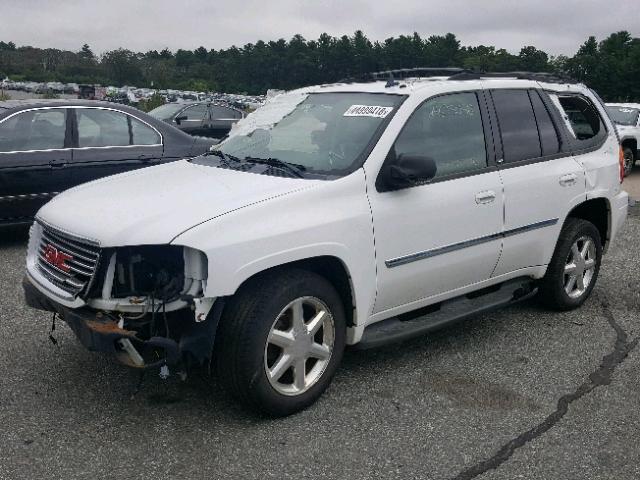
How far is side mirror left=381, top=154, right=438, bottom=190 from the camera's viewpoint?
3789 mm

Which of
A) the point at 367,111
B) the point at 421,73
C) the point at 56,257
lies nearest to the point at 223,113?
the point at 421,73

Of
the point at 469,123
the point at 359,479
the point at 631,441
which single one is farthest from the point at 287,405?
the point at 469,123

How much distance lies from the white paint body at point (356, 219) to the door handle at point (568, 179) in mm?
26

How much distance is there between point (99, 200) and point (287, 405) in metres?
1.50

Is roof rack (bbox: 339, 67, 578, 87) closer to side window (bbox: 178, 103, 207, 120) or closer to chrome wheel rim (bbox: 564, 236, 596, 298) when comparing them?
chrome wheel rim (bbox: 564, 236, 596, 298)

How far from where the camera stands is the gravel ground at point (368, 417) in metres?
3.20

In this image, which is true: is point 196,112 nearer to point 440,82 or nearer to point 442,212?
point 440,82

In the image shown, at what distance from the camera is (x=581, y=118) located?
5.54 m

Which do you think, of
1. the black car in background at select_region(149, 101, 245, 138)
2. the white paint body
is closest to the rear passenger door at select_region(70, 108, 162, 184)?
the white paint body

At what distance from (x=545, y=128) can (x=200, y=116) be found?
12.0 meters

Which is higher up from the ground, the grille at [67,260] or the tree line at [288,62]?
the tree line at [288,62]

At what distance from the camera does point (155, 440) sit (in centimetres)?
340

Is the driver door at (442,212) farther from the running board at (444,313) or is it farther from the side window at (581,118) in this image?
the side window at (581,118)

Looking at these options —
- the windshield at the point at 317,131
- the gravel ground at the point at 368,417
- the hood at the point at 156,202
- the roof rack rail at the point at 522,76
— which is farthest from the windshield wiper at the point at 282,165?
the roof rack rail at the point at 522,76
